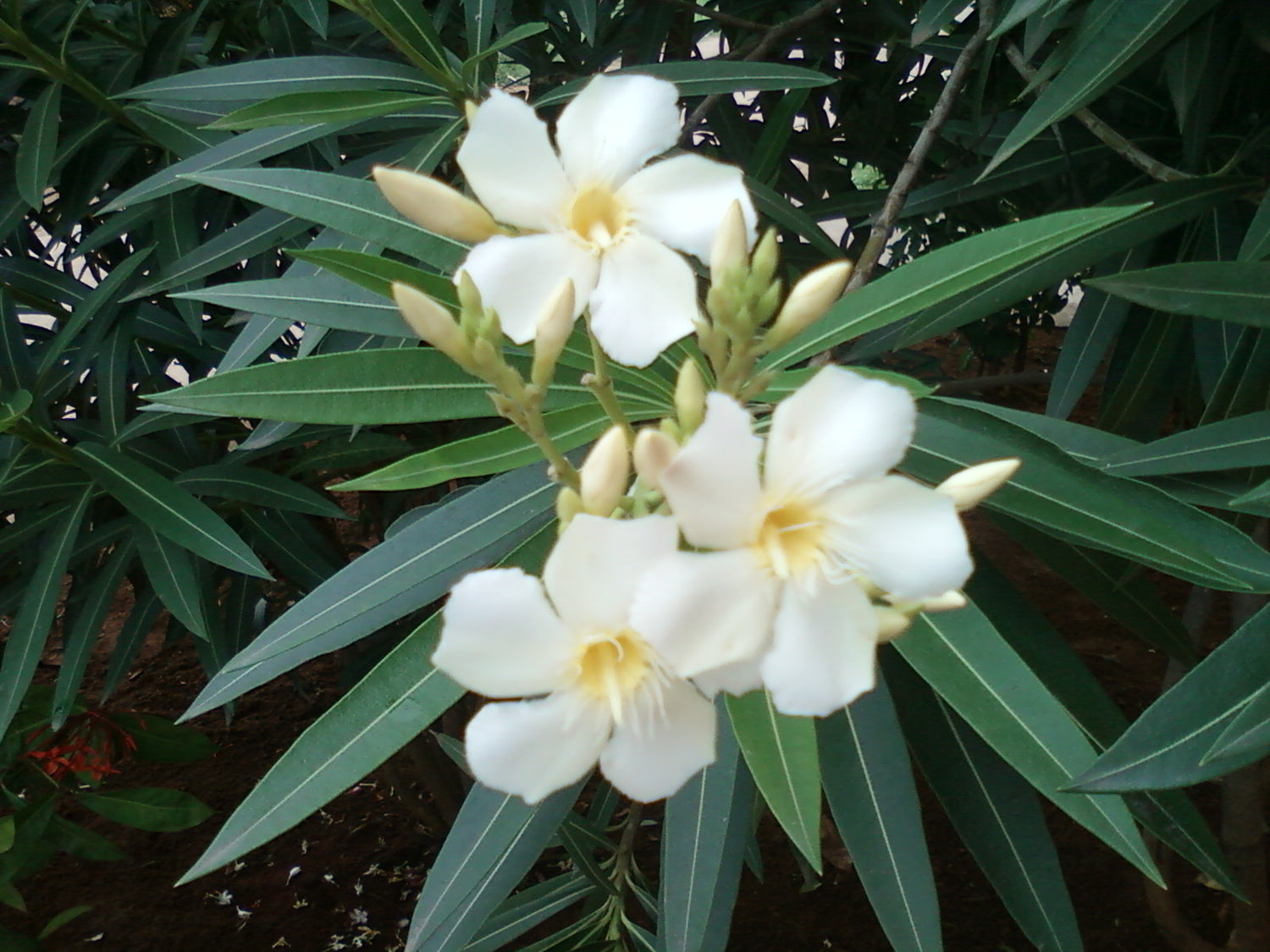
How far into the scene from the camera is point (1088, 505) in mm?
759

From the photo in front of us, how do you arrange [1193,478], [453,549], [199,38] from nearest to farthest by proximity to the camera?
[453,549], [1193,478], [199,38]

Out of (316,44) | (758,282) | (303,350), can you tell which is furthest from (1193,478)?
(316,44)

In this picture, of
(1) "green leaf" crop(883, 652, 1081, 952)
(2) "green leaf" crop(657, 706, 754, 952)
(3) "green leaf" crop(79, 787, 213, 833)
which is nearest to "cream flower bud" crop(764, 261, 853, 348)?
(2) "green leaf" crop(657, 706, 754, 952)

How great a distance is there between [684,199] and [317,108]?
58 centimetres

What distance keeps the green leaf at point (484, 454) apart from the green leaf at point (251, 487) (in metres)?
0.78

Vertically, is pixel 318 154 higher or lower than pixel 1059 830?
higher

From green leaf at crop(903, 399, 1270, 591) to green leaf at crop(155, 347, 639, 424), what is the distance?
354mm

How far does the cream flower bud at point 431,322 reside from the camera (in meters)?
0.53

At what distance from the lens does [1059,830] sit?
2197 millimetres

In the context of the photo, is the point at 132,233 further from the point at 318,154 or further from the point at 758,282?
the point at 758,282

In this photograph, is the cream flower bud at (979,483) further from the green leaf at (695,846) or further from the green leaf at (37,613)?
the green leaf at (37,613)

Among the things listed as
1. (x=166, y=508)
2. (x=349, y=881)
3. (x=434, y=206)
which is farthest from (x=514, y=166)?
(x=349, y=881)

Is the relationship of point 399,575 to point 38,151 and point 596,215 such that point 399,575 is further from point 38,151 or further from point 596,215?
point 38,151

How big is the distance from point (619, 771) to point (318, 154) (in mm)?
1220
